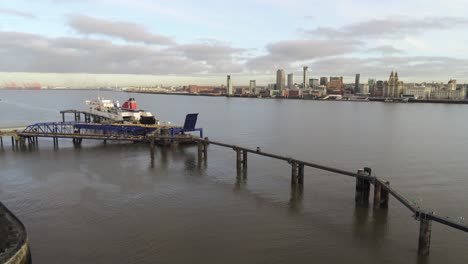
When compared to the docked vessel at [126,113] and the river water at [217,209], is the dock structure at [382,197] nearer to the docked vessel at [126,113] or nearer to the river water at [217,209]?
the river water at [217,209]

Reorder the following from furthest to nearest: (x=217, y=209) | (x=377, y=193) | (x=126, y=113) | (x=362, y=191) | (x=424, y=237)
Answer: (x=126, y=113), (x=362, y=191), (x=217, y=209), (x=377, y=193), (x=424, y=237)

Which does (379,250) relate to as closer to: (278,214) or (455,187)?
(278,214)

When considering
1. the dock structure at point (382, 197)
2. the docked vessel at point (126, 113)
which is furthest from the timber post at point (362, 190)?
the docked vessel at point (126, 113)

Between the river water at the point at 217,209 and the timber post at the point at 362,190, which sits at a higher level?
the timber post at the point at 362,190

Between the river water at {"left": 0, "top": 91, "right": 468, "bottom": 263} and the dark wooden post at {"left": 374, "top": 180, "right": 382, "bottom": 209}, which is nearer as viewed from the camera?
the river water at {"left": 0, "top": 91, "right": 468, "bottom": 263}

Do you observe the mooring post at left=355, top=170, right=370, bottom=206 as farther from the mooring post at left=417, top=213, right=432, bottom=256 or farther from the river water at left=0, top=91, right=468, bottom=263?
the mooring post at left=417, top=213, right=432, bottom=256

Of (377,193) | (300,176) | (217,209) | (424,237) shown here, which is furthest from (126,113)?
(424,237)

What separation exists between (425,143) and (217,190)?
3936 centimetres

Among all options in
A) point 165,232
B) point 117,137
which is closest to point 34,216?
point 165,232

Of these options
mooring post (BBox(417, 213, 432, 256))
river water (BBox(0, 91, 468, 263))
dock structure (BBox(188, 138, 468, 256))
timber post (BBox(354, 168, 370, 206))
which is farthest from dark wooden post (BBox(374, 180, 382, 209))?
mooring post (BBox(417, 213, 432, 256))

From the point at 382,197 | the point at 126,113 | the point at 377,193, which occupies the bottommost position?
the point at 382,197

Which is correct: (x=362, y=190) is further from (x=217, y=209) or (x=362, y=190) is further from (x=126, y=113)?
(x=126, y=113)

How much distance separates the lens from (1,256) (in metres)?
11.9

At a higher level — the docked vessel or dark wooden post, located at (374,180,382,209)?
the docked vessel
